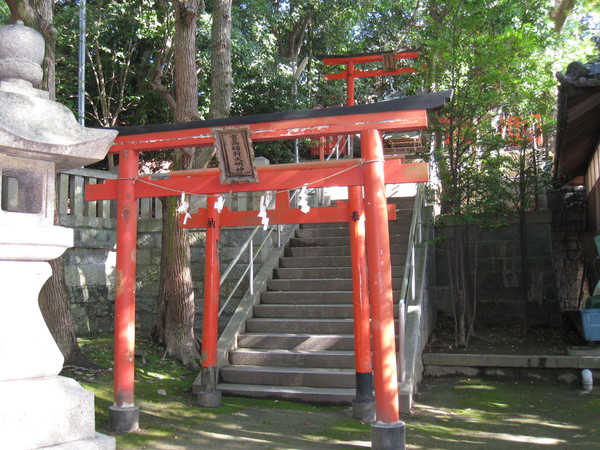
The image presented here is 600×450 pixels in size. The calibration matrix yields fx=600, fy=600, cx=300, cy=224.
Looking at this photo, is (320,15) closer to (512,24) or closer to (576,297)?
(512,24)

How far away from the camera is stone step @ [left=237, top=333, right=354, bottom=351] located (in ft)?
28.7

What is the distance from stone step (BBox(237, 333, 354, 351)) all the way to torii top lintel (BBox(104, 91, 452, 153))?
3.62m

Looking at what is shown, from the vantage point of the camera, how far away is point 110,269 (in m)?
11.1

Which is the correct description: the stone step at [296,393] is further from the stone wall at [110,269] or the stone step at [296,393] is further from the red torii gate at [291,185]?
the stone wall at [110,269]

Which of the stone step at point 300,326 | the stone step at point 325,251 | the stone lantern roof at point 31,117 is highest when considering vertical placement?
the stone lantern roof at point 31,117

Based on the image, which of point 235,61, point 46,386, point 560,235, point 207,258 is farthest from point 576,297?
point 46,386

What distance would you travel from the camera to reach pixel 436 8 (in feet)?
43.9

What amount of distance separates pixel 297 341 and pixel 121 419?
320 cm

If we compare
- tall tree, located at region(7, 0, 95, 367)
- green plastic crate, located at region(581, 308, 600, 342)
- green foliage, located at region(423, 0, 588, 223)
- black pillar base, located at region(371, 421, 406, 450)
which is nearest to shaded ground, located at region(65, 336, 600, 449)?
tall tree, located at region(7, 0, 95, 367)

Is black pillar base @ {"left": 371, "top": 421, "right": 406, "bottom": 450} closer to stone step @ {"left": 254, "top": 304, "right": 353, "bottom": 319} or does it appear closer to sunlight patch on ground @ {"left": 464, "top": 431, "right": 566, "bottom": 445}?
sunlight patch on ground @ {"left": 464, "top": 431, "right": 566, "bottom": 445}

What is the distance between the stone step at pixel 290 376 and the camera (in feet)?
26.5

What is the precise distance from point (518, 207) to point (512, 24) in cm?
435

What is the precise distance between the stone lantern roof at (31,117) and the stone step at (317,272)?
21.6 feet

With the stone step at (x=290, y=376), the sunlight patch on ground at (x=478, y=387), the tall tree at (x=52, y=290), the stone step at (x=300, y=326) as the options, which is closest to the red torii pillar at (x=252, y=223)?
the stone step at (x=290, y=376)
